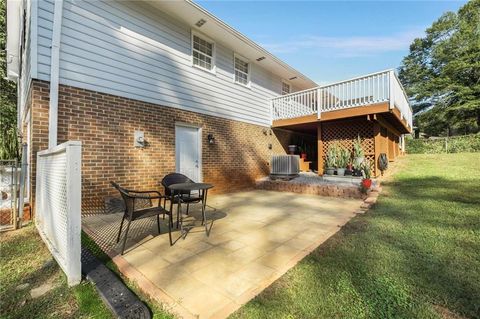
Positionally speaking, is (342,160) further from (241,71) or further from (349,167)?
(241,71)

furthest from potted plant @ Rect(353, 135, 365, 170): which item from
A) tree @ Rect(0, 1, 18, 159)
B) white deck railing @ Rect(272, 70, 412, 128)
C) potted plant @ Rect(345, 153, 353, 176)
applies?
tree @ Rect(0, 1, 18, 159)

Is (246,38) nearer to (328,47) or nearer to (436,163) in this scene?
(328,47)

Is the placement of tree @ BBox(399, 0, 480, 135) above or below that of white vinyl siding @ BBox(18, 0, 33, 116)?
above

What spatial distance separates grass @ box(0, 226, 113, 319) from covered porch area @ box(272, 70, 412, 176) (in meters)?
8.00

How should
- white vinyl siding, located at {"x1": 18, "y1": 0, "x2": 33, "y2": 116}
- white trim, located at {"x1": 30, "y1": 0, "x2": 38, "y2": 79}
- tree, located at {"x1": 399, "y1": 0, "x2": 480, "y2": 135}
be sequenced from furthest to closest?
tree, located at {"x1": 399, "y1": 0, "x2": 480, "y2": 135} → white vinyl siding, located at {"x1": 18, "y1": 0, "x2": 33, "y2": 116} → white trim, located at {"x1": 30, "y1": 0, "x2": 38, "y2": 79}

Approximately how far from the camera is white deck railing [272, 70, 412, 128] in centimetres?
730

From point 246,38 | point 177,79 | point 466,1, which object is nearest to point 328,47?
point 246,38

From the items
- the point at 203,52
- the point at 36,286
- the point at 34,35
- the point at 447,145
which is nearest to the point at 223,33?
the point at 203,52

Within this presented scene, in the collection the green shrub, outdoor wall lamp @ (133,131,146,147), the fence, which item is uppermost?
the green shrub

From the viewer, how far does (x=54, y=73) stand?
4.44 meters

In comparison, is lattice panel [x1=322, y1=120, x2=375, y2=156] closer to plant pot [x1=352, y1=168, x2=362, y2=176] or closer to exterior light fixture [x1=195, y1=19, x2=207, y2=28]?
plant pot [x1=352, y1=168, x2=362, y2=176]

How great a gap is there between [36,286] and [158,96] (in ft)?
15.3

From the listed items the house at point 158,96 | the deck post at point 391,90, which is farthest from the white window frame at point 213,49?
the deck post at point 391,90

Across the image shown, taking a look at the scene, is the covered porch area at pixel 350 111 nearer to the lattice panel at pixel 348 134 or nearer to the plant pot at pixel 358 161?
the lattice panel at pixel 348 134
